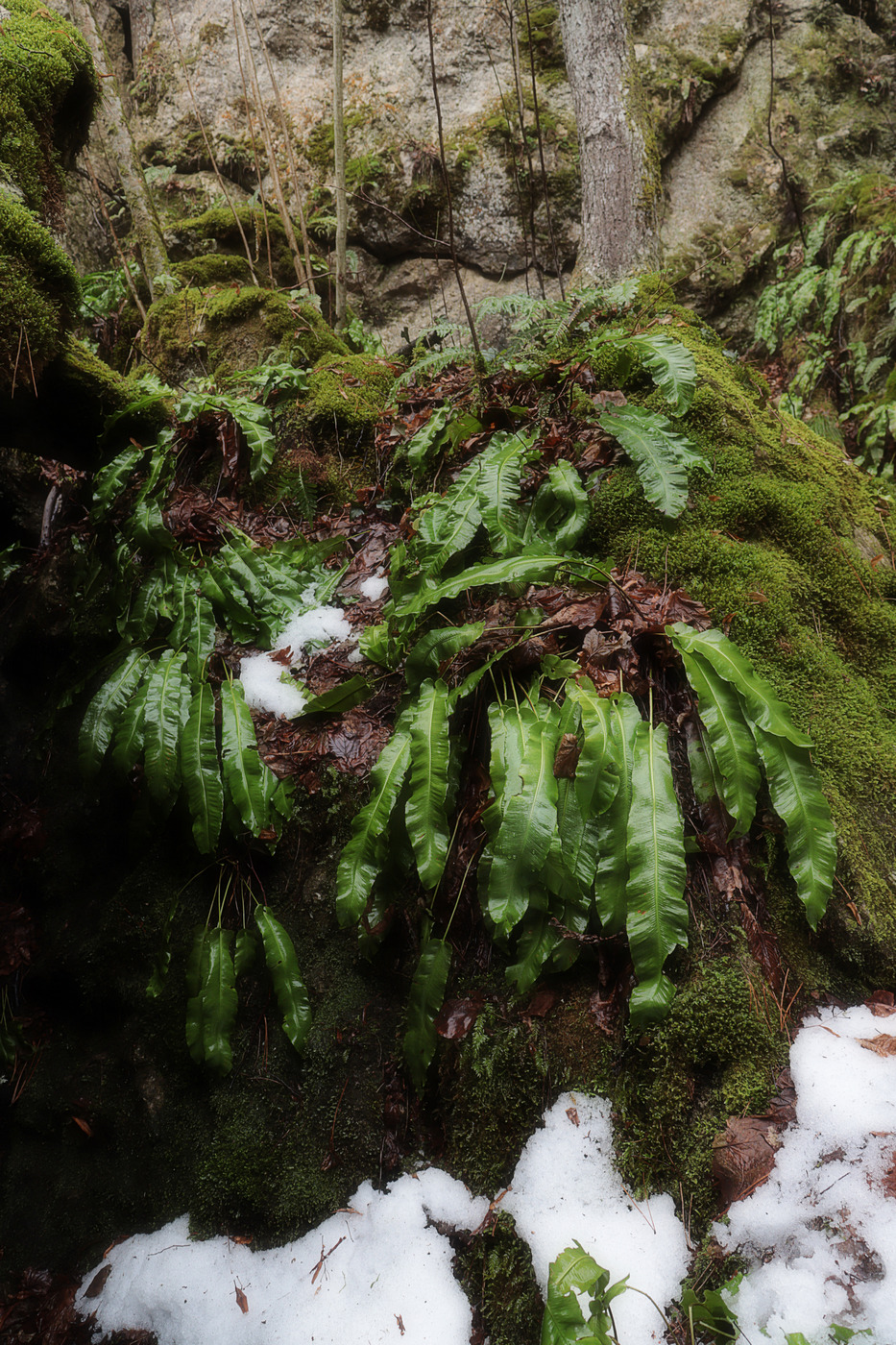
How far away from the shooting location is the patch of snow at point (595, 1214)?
152 centimetres

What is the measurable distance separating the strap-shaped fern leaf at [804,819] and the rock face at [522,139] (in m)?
6.31

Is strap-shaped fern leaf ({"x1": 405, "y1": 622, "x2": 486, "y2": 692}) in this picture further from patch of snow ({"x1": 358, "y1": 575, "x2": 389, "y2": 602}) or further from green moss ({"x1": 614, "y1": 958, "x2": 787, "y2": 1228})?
green moss ({"x1": 614, "y1": 958, "x2": 787, "y2": 1228})

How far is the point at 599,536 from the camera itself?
2625mm

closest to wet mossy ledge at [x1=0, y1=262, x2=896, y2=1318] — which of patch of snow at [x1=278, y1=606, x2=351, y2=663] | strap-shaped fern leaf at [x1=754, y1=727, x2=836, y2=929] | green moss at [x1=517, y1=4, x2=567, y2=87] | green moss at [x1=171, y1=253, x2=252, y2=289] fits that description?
strap-shaped fern leaf at [x1=754, y1=727, x2=836, y2=929]

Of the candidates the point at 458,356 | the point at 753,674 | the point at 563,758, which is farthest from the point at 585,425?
the point at 563,758

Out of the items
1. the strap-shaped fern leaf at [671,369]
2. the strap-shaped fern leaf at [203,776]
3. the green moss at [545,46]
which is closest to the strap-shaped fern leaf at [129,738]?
the strap-shaped fern leaf at [203,776]

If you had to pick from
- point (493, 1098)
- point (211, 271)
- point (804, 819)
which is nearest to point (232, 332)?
point (211, 271)

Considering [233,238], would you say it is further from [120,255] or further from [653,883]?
[653,883]

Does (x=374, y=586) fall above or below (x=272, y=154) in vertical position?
below

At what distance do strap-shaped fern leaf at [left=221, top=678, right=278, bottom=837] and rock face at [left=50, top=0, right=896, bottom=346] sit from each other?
5.69m

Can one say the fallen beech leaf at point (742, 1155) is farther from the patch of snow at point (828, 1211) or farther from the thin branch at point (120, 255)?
the thin branch at point (120, 255)

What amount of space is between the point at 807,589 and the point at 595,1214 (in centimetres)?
212

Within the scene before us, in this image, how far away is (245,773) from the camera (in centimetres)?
242

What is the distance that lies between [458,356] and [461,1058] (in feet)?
10.4
